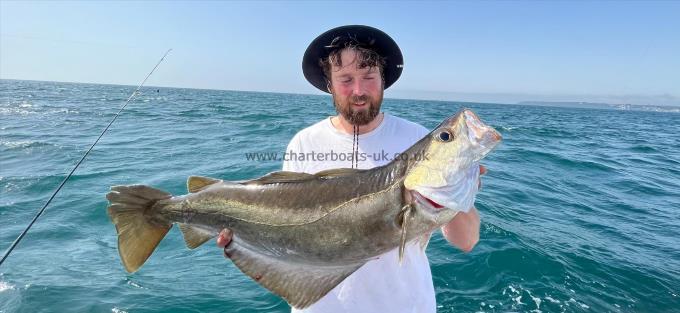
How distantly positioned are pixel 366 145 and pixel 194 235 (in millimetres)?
1474

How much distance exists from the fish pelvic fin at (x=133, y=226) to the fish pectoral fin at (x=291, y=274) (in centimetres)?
61

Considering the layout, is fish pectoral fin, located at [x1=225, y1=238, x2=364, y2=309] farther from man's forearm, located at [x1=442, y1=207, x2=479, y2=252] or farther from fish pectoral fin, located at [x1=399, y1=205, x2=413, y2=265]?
man's forearm, located at [x1=442, y1=207, x2=479, y2=252]

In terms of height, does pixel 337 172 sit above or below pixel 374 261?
above

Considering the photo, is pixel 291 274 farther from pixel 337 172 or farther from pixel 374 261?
pixel 337 172

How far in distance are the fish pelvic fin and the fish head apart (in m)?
1.89

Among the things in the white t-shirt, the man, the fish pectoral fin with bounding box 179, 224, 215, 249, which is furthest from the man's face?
the fish pectoral fin with bounding box 179, 224, 215, 249

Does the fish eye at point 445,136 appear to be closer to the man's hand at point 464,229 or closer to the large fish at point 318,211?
the large fish at point 318,211

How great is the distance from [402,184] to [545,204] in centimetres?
1018

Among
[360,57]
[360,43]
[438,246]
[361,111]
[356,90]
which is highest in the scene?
[360,43]

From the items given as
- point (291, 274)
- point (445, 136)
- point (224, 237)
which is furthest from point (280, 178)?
point (445, 136)

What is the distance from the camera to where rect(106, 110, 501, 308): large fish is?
2.38m

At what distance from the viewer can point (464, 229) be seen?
2.95 metres

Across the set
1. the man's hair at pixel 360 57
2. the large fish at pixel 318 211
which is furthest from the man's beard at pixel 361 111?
the large fish at pixel 318 211

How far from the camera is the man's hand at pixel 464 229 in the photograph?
9.54ft
